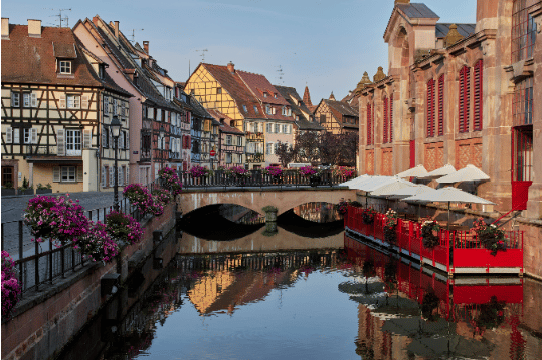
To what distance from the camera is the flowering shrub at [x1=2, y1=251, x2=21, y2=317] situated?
8.75 meters

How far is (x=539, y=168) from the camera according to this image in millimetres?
19703

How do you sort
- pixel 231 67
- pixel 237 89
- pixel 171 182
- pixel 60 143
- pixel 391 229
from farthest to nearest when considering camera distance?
pixel 231 67 → pixel 237 89 → pixel 60 143 → pixel 171 182 → pixel 391 229

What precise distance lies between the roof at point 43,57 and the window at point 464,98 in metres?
27.4

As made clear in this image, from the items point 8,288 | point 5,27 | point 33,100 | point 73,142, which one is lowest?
point 8,288

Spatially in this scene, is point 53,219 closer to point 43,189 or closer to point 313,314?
point 313,314

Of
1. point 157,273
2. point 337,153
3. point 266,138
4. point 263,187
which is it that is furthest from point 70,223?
point 266,138

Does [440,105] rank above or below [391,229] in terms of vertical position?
above

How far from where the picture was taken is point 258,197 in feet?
130

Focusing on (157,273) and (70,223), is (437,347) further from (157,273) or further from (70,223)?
(157,273)

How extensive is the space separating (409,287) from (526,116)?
25.5 ft

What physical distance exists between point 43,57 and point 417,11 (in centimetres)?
2634

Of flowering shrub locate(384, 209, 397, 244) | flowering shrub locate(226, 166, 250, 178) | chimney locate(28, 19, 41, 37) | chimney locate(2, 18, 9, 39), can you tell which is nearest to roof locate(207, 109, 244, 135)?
chimney locate(28, 19, 41, 37)

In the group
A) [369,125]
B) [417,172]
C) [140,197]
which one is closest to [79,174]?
[369,125]

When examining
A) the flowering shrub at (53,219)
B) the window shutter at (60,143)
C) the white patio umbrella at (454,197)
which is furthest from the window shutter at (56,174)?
the flowering shrub at (53,219)
